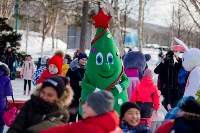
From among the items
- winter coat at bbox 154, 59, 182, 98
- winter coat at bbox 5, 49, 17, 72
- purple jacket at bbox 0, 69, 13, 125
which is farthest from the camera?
winter coat at bbox 5, 49, 17, 72

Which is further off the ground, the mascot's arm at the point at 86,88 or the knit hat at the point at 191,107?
the knit hat at the point at 191,107

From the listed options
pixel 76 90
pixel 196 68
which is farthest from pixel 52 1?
pixel 196 68

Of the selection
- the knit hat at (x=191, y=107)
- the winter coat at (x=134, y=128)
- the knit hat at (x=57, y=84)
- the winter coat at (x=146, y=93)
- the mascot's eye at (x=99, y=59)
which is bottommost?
the winter coat at (x=134, y=128)

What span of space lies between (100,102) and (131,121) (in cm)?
95

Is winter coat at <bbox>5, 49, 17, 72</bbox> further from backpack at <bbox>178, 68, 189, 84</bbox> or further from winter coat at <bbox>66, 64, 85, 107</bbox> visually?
backpack at <bbox>178, 68, 189, 84</bbox>

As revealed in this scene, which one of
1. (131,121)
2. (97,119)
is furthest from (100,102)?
(131,121)

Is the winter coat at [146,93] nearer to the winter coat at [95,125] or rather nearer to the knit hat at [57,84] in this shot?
the knit hat at [57,84]

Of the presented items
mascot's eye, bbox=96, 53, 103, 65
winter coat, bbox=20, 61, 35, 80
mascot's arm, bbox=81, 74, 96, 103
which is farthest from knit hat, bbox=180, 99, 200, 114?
winter coat, bbox=20, 61, 35, 80

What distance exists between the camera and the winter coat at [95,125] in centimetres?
321

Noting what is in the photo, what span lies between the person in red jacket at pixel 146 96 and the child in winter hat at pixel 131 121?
8.85 ft

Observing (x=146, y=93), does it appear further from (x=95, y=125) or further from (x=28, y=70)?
(x=28, y=70)

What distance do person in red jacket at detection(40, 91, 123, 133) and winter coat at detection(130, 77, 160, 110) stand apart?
3.61 meters

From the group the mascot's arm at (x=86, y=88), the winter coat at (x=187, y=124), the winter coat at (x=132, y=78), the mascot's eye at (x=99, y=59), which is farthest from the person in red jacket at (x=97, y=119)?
the winter coat at (x=132, y=78)

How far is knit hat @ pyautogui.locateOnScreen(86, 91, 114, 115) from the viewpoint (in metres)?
3.35
